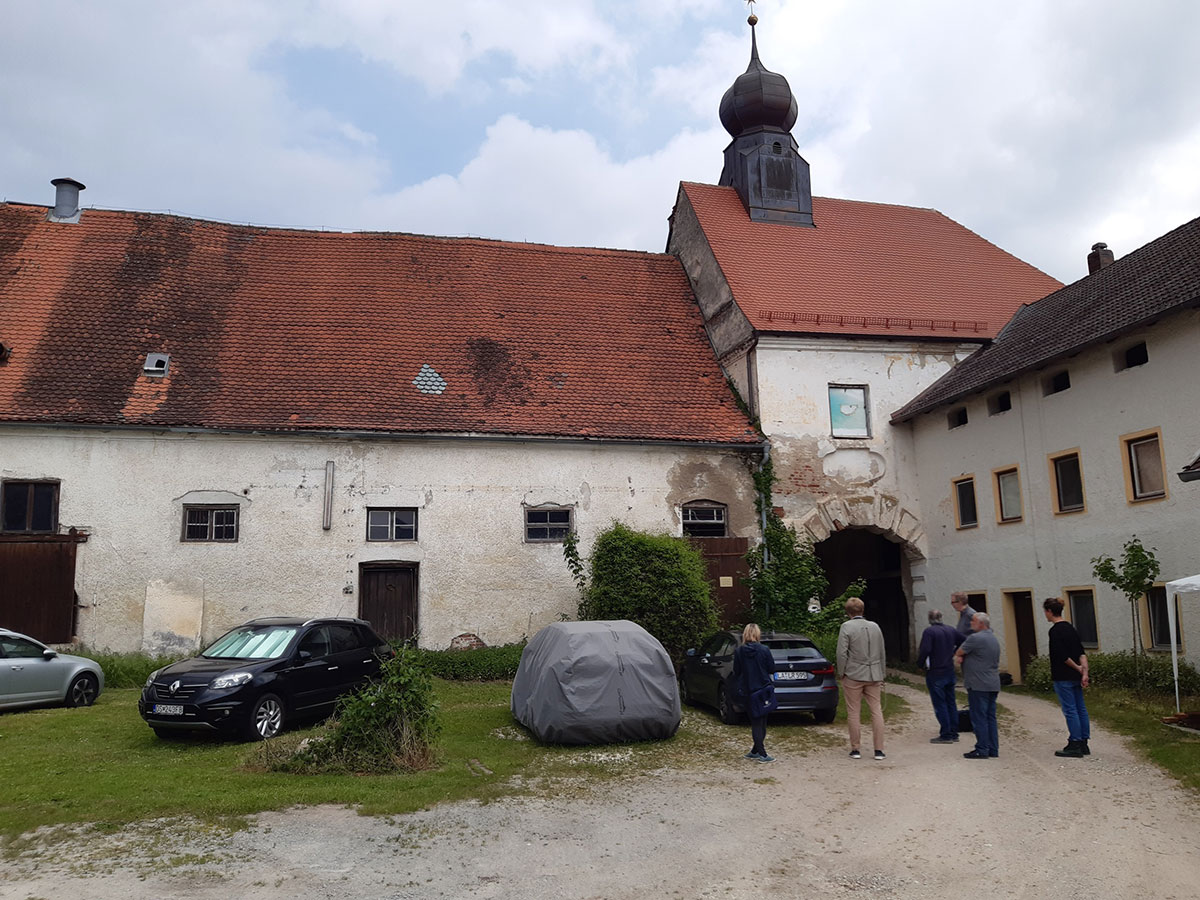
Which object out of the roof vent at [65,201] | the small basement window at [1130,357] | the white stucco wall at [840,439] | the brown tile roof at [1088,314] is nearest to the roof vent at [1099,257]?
the brown tile roof at [1088,314]

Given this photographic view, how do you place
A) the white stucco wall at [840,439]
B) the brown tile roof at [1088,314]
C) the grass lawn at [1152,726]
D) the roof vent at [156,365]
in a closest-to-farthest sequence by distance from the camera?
1. the grass lawn at [1152,726]
2. the brown tile roof at [1088,314]
3. the roof vent at [156,365]
4. the white stucco wall at [840,439]

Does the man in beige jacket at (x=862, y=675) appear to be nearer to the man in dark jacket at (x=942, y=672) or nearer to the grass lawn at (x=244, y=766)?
the grass lawn at (x=244, y=766)

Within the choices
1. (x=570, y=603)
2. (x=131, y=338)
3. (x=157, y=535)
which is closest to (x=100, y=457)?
(x=157, y=535)

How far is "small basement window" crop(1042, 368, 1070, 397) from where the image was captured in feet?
Result: 54.2

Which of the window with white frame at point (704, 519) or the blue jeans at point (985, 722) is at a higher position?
the window with white frame at point (704, 519)

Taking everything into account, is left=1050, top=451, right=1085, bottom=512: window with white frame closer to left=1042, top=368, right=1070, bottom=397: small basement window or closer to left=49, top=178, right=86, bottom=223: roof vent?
left=1042, top=368, right=1070, bottom=397: small basement window

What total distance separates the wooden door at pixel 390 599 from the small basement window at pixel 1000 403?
449 inches

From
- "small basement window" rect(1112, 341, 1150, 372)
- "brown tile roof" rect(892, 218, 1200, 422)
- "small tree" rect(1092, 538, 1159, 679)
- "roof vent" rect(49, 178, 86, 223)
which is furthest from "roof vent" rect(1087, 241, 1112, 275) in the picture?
"roof vent" rect(49, 178, 86, 223)

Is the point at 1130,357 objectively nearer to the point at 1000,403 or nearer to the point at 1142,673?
the point at 1000,403

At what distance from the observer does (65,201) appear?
21344mm

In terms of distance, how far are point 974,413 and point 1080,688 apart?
9.30 meters

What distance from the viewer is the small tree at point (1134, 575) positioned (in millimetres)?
13773

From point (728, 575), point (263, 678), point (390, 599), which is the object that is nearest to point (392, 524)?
point (390, 599)

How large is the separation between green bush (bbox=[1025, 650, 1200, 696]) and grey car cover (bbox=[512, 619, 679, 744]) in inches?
248
